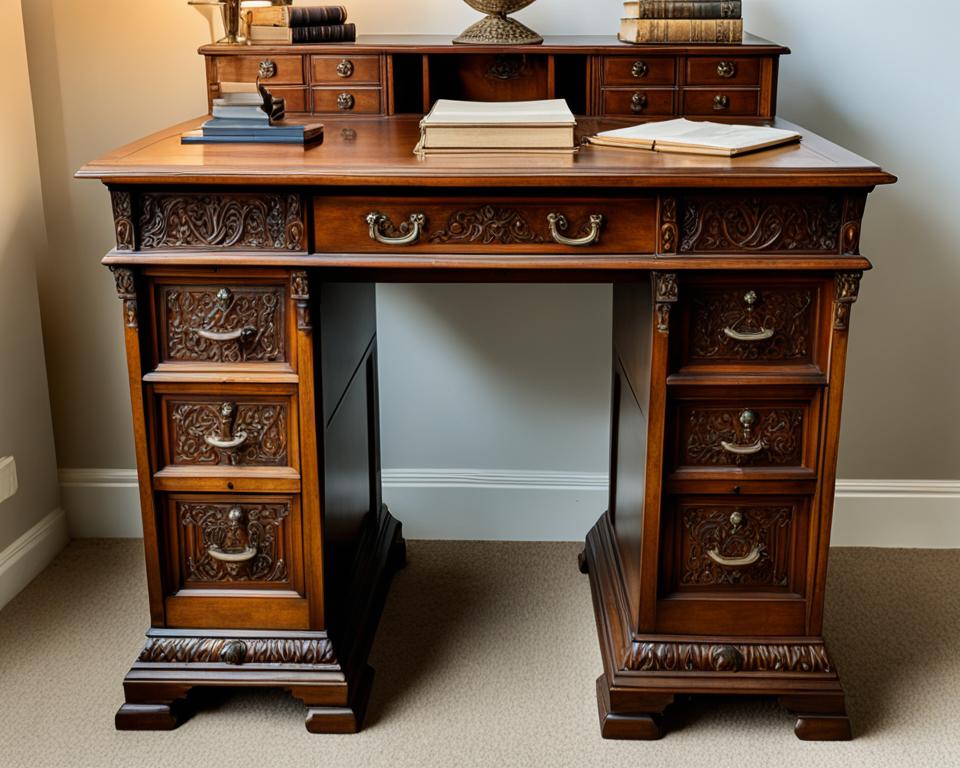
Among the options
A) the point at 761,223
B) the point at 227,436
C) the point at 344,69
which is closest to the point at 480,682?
the point at 227,436

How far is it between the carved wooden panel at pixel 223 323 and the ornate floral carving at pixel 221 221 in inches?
3.1

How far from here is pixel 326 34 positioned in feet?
7.18

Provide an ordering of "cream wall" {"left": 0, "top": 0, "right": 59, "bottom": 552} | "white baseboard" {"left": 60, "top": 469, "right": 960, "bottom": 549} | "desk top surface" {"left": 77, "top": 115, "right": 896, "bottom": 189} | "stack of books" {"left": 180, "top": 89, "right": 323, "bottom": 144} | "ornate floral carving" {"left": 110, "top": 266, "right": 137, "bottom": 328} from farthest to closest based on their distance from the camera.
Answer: "white baseboard" {"left": 60, "top": 469, "right": 960, "bottom": 549}
"cream wall" {"left": 0, "top": 0, "right": 59, "bottom": 552}
"stack of books" {"left": 180, "top": 89, "right": 323, "bottom": 144}
"ornate floral carving" {"left": 110, "top": 266, "right": 137, "bottom": 328}
"desk top surface" {"left": 77, "top": 115, "right": 896, "bottom": 189}

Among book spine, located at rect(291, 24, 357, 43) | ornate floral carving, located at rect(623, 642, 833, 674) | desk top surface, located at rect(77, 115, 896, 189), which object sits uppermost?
book spine, located at rect(291, 24, 357, 43)

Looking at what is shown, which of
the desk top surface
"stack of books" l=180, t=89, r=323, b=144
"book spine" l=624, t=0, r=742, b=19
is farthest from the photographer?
"book spine" l=624, t=0, r=742, b=19

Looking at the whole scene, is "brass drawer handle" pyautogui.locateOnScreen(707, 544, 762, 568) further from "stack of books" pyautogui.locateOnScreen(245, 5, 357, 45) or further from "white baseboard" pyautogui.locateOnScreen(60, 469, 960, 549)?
"stack of books" pyautogui.locateOnScreen(245, 5, 357, 45)

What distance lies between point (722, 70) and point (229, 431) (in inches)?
46.9

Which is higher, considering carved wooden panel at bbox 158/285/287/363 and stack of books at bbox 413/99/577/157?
stack of books at bbox 413/99/577/157

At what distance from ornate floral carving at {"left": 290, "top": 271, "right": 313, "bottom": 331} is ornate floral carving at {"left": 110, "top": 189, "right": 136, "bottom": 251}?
0.85 feet

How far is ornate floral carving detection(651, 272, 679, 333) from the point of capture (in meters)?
1.67

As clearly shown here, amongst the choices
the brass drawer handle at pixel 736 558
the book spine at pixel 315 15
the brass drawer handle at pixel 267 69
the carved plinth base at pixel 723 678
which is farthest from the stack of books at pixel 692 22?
the carved plinth base at pixel 723 678

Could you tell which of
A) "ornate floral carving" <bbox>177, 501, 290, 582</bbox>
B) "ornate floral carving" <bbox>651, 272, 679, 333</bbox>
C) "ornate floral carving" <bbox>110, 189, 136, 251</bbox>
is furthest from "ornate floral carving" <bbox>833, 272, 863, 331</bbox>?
"ornate floral carving" <bbox>110, 189, 136, 251</bbox>

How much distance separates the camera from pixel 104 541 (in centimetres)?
263

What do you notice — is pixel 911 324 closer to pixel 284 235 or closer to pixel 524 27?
pixel 524 27
